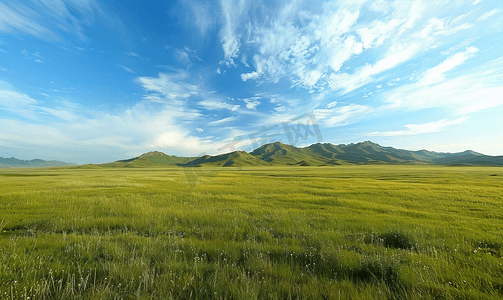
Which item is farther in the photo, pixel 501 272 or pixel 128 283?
pixel 501 272

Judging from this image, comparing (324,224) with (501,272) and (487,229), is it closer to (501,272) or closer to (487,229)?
(501,272)

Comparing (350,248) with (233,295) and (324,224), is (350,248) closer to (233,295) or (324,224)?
(324,224)

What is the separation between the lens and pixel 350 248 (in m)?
6.46

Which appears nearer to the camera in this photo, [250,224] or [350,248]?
[350,248]

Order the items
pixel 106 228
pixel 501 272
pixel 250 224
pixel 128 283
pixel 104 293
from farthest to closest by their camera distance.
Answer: pixel 250 224, pixel 106 228, pixel 501 272, pixel 128 283, pixel 104 293

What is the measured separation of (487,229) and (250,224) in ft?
36.2

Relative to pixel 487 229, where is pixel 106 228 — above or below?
above

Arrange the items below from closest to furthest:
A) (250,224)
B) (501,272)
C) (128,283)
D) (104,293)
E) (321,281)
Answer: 1. (104,293)
2. (128,283)
3. (321,281)
4. (501,272)
5. (250,224)

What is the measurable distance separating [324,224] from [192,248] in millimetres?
6427

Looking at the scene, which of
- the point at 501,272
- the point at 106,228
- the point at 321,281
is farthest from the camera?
the point at 106,228

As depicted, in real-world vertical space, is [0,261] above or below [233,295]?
above

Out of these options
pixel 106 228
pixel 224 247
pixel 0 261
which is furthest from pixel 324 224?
pixel 0 261

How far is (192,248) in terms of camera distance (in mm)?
5977

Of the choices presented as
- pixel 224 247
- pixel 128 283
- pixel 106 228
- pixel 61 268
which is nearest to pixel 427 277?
pixel 224 247
